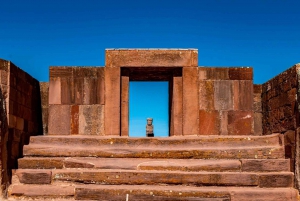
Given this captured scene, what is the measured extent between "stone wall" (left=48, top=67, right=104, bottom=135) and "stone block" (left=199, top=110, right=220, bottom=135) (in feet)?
7.61

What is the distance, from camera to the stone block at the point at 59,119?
868 cm

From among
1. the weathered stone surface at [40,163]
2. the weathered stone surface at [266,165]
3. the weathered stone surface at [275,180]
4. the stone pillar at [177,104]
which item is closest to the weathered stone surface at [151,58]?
the stone pillar at [177,104]

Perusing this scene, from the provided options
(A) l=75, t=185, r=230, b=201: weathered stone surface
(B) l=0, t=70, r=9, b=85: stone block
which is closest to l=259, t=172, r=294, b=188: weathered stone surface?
(A) l=75, t=185, r=230, b=201: weathered stone surface

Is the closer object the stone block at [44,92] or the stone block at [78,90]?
the stone block at [78,90]

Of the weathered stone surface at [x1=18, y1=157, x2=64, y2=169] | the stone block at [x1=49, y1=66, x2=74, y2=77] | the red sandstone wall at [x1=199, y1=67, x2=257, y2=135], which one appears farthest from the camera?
the stone block at [x1=49, y1=66, x2=74, y2=77]

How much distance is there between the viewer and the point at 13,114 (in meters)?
6.77

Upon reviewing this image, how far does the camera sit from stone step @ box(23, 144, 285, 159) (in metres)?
6.66

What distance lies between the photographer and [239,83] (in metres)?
8.85

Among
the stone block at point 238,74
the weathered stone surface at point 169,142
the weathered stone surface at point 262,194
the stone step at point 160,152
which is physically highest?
the stone block at point 238,74

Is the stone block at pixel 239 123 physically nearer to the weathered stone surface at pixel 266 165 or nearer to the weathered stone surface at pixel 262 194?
the weathered stone surface at pixel 266 165

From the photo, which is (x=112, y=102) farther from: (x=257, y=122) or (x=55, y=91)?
(x=257, y=122)

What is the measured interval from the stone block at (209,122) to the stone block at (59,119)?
10.2ft

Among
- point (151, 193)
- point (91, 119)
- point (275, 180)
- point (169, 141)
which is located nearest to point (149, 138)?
point (169, 141)

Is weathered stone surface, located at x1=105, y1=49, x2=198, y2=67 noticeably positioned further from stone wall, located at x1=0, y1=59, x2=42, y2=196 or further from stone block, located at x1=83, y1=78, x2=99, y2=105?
stone wall, located at x1=0, y1=59, x2=42, y2=196
